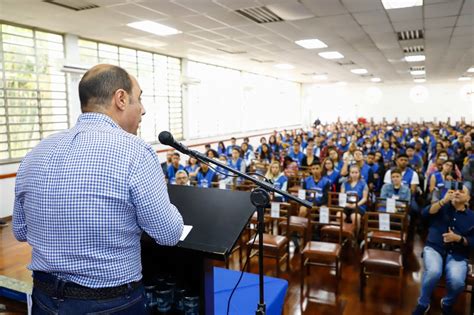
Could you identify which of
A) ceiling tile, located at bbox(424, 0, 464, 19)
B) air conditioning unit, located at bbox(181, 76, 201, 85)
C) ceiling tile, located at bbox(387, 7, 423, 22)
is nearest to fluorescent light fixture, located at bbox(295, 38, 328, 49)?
ceiling tile, located at bbox(387, 7, 423, 22)

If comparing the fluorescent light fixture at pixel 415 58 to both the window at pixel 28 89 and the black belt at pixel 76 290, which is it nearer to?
the window at pixel 28 89

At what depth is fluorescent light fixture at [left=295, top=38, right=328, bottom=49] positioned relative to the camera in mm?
7430

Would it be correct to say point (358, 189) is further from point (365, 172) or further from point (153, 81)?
point (153, 81)

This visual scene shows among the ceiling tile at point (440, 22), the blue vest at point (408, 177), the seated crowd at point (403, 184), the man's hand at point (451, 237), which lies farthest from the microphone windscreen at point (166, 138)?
the ceiling tile at point (440, 22)

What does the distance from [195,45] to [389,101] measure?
1663 centimetres

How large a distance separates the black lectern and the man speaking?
19 centimetres

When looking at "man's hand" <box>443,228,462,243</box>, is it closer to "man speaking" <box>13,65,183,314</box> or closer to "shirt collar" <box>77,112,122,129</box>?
"man speaking" <box>13,65,183,314</box>

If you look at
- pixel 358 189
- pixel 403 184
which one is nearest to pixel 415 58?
pixel 403 184

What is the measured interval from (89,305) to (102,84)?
67cm

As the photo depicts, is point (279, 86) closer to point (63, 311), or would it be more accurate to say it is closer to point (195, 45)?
point (195, 45)

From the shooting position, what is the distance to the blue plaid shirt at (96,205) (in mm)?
1019

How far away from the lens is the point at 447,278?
2.96 m

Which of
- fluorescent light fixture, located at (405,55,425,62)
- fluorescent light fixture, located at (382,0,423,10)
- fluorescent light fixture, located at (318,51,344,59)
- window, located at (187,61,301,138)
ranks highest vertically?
fluorescent light fixture, located at (405,55,425,62)

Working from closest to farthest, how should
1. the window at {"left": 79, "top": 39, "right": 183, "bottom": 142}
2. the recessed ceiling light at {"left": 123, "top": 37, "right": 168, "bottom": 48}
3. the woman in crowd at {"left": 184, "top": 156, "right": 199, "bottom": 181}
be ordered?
the woman in crowd at {"left": 184, "top": 156, "right": 199, "bottom": 181} < the recessed ceiling light at {"left": 123, "top": 37, "right": 168, "bottom": 48} < the window at {"left": 79, "top": 39, "right": 183, "bottom": 142}
